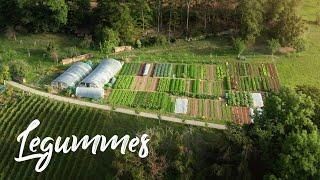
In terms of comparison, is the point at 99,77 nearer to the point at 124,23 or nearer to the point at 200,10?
the point at 124,23

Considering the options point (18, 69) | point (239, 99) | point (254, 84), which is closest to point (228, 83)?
point (254, 84)

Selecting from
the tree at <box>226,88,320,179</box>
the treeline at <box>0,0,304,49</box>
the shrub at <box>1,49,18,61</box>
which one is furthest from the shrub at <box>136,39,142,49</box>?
the tree at <box>226,88,320,179</box>

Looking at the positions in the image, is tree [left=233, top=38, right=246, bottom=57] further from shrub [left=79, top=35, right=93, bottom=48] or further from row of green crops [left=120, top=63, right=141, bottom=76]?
shrub [left=79, top=35, right=93, bottom=48]

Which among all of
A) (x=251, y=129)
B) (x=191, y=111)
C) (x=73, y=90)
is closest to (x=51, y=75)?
(x=73, y=90)

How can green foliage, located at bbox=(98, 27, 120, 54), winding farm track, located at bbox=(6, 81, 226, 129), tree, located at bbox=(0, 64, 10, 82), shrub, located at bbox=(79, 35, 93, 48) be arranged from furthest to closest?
shrub, located at bbox=(79, 35, 93, 48), green foliage, located at bbox=(98, 27, 120, 54), tree, located at bbox=(0, 64, 10, 82), winding farm track, located at bbox=(6, 81, 226, 129)

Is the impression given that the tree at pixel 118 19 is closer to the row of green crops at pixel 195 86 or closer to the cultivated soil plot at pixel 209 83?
the cultivated soil plot at pixel 209 83

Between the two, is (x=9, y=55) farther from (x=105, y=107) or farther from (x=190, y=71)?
(x=190, y=71)

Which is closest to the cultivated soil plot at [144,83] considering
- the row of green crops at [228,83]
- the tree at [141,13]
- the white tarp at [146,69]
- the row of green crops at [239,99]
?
the white tarp at [146,69]
